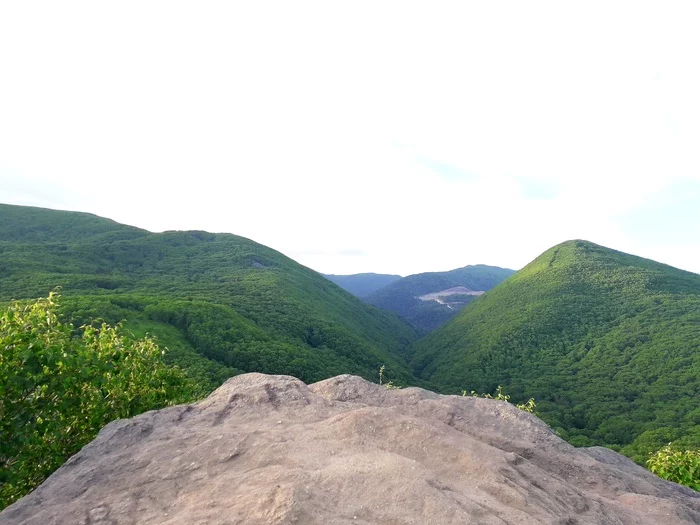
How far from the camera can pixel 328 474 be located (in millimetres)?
7098

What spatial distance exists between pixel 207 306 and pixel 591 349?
372ft

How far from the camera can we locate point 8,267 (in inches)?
5005

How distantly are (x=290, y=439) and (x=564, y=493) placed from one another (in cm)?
569

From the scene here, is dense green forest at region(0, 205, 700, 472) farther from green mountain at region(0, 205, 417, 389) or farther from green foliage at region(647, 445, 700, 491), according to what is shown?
green foliage at region(647, 445, 700, 491)

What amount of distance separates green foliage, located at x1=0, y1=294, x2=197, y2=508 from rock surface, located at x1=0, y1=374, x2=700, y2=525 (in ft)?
12.2

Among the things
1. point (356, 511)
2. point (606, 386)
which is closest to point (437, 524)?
point (356, 511)

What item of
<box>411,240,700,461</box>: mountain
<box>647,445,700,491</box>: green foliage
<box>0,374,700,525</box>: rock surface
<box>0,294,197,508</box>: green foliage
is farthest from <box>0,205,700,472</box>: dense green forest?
<box>0,374,700,525</box>: rock surface

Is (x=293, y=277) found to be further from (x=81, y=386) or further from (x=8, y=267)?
(x=81, y=386)

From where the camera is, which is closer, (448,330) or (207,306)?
(207,306)

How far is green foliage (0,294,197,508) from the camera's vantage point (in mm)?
12047

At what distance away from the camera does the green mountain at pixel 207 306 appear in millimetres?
85500

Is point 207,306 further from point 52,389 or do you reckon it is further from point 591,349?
point 591,349

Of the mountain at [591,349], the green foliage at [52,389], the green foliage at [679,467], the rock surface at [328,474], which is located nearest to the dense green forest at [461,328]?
the mountain at [591,349]

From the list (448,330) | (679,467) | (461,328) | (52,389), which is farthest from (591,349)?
(52,389)
